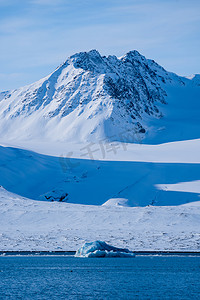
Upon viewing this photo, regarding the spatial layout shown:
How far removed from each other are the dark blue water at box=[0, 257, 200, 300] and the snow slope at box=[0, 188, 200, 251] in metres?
1.81

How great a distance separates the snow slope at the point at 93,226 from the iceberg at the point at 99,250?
4548 mm

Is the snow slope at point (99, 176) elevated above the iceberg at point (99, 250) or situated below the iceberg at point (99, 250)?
below

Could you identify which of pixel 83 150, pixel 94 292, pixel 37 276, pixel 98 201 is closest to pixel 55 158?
pixel 83 150

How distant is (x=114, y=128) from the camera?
175 meters

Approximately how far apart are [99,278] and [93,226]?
26.3 meters

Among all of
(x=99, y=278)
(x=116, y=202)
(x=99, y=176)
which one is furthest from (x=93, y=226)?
(x=99, y=176)

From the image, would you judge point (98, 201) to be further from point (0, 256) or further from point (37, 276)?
point (37, 276)

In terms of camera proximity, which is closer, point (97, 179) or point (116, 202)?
point (116, 202)

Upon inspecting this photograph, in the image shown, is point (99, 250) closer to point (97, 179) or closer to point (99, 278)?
point (99, 278)

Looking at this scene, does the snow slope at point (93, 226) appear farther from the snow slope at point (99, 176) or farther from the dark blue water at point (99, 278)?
the dark blue water at point (99, 278)

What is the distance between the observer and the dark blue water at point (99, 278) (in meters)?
44.7

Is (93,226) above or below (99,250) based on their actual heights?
below

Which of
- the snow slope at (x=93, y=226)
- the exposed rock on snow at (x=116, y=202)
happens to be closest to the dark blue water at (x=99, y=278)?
the snow slope at (x=93, y=226)

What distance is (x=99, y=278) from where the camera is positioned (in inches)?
2099
